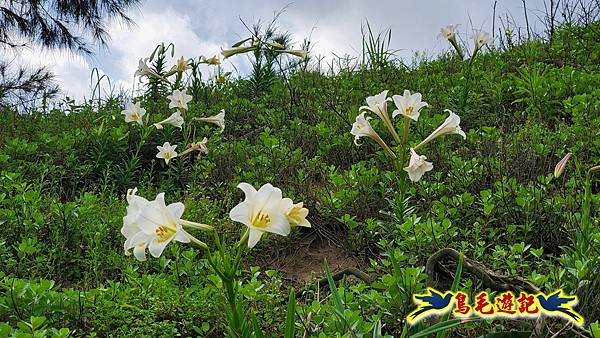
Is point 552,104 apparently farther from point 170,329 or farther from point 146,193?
point 170,329

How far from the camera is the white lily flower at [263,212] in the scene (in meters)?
1.42

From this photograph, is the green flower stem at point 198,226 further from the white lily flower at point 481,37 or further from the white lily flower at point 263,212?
the white lily flower at point 481,37

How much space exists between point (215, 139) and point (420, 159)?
260 centimetres

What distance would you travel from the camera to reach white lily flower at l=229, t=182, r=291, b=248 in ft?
4.67

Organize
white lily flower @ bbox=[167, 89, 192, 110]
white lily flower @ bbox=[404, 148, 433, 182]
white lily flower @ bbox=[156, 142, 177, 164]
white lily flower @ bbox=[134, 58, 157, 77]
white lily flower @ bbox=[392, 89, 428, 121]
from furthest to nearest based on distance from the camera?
white lily flower @ bbox=[134, 58, 157, 77] → white lily flower @ bbox=[167, 89, 192, 110] → white lily flower @ bbox=[156, 142, 177, 164] → white lily flower @ bbox=[392, 89, 428, 121] → white lily flower @ bbox=[404, 148, 433, 182]

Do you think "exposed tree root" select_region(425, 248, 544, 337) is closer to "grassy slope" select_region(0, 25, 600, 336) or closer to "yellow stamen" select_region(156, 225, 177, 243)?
"grassy slope" select_region(0, 25, 600, 336)

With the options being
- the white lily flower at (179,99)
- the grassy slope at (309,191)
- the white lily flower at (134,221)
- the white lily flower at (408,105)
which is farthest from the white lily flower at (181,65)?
the white lily flower at (134,221)

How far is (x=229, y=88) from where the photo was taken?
6.57 metres

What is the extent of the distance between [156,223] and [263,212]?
0.26 metres

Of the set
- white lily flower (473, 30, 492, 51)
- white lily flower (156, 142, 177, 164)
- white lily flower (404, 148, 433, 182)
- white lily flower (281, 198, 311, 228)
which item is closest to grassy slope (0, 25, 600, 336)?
white lily flower (156, 142, 177, 164)

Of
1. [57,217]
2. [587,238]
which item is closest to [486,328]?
[587,238]

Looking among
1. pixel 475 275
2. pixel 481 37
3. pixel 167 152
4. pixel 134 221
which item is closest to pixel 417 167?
pixel 475 275

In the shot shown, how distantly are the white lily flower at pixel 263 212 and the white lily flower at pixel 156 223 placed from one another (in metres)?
0.14

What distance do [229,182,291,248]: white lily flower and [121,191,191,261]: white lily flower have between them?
140 mm
